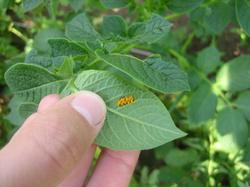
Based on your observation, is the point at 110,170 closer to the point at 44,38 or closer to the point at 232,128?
the point at 232,128

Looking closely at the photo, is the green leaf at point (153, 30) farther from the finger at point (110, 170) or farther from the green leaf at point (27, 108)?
the finger at point (110, 170)

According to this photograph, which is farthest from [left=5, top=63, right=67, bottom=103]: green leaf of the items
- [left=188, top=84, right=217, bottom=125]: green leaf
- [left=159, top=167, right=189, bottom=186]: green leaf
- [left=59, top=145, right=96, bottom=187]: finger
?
[left=159, top=167, right=189, bottom=186]: green leaf

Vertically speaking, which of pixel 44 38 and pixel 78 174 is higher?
pixel 44 38

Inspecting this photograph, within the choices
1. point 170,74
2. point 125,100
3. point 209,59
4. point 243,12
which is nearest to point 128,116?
point 125,100

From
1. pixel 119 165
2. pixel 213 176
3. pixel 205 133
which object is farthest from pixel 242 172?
pixel 119 165

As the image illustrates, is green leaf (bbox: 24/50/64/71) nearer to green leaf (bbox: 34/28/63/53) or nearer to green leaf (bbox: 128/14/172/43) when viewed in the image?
green leaf (bbox: 128/14/172/43)

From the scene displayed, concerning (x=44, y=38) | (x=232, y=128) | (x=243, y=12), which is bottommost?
(x=232, y=128)

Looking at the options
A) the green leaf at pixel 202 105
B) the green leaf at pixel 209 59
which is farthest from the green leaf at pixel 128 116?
the green leaf at pixel 209 59

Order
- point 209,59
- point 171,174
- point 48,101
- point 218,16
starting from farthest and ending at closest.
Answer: point 171,174
point 209,59
point 218,16
point 48,101
